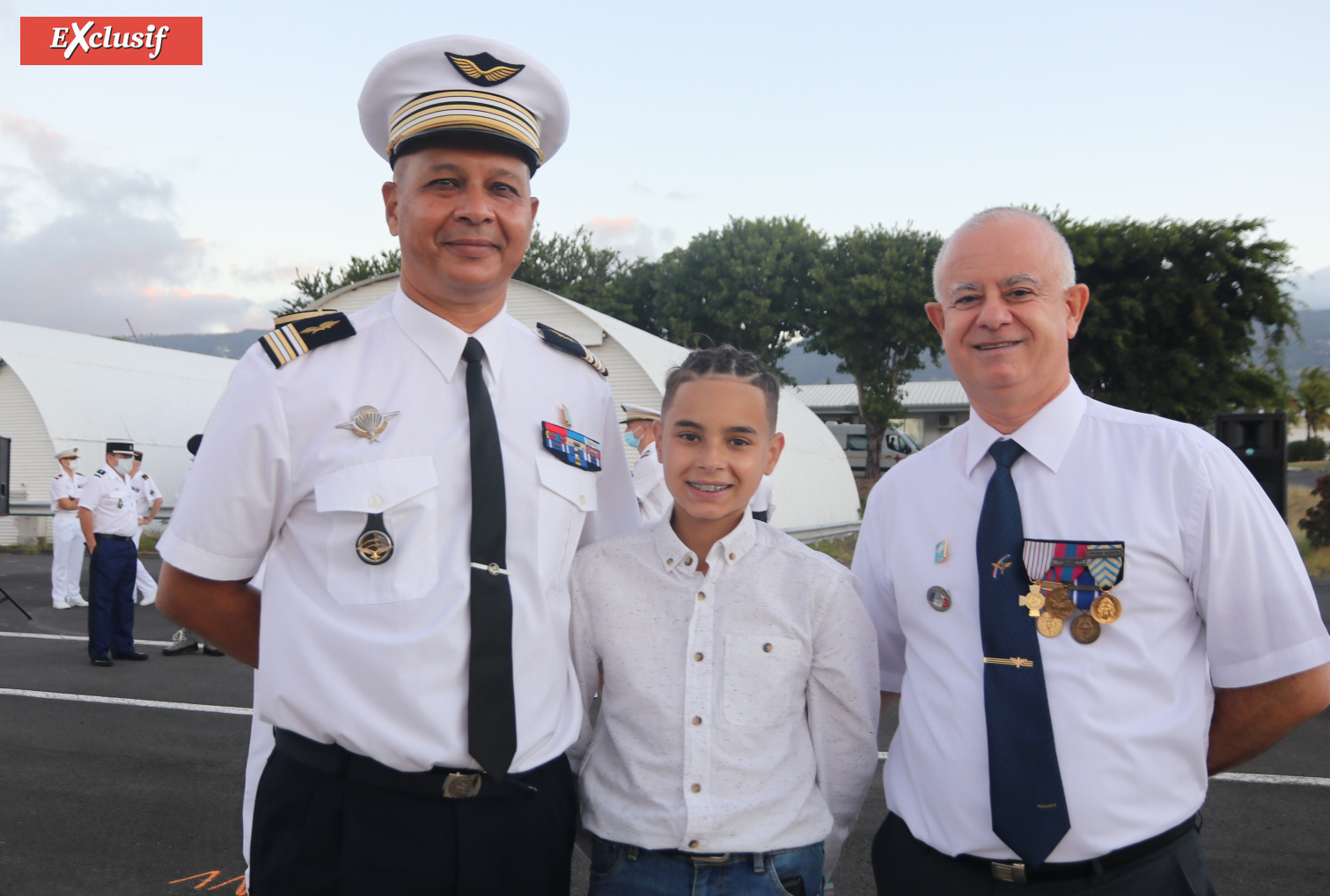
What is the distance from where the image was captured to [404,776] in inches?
67.6

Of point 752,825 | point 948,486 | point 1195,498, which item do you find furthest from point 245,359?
point 1195,498

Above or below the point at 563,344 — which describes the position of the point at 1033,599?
below

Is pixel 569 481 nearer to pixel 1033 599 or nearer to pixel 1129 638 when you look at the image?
pixel 1033 599

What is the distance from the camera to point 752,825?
1.95 meters

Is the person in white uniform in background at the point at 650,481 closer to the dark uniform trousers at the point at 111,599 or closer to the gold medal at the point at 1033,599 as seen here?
the dark uniform trousers at the point at 111,599

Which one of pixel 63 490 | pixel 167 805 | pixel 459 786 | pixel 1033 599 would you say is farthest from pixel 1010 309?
pixel 63 490

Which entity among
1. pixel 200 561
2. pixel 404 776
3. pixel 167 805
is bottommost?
pixel 167 805

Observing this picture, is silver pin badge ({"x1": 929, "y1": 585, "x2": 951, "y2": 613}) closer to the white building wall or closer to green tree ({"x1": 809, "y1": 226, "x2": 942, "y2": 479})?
the white building wall

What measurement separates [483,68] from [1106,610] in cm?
182

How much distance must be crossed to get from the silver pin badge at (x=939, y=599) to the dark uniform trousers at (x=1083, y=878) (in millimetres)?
522

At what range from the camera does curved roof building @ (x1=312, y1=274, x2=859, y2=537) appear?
58.3ft

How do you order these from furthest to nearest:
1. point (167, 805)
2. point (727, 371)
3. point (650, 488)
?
point (650, 488) → point (167, 805) → point (727, 371)

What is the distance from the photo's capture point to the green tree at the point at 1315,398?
67500 mm

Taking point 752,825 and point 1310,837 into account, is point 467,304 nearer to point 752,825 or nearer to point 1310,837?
point 752,825
